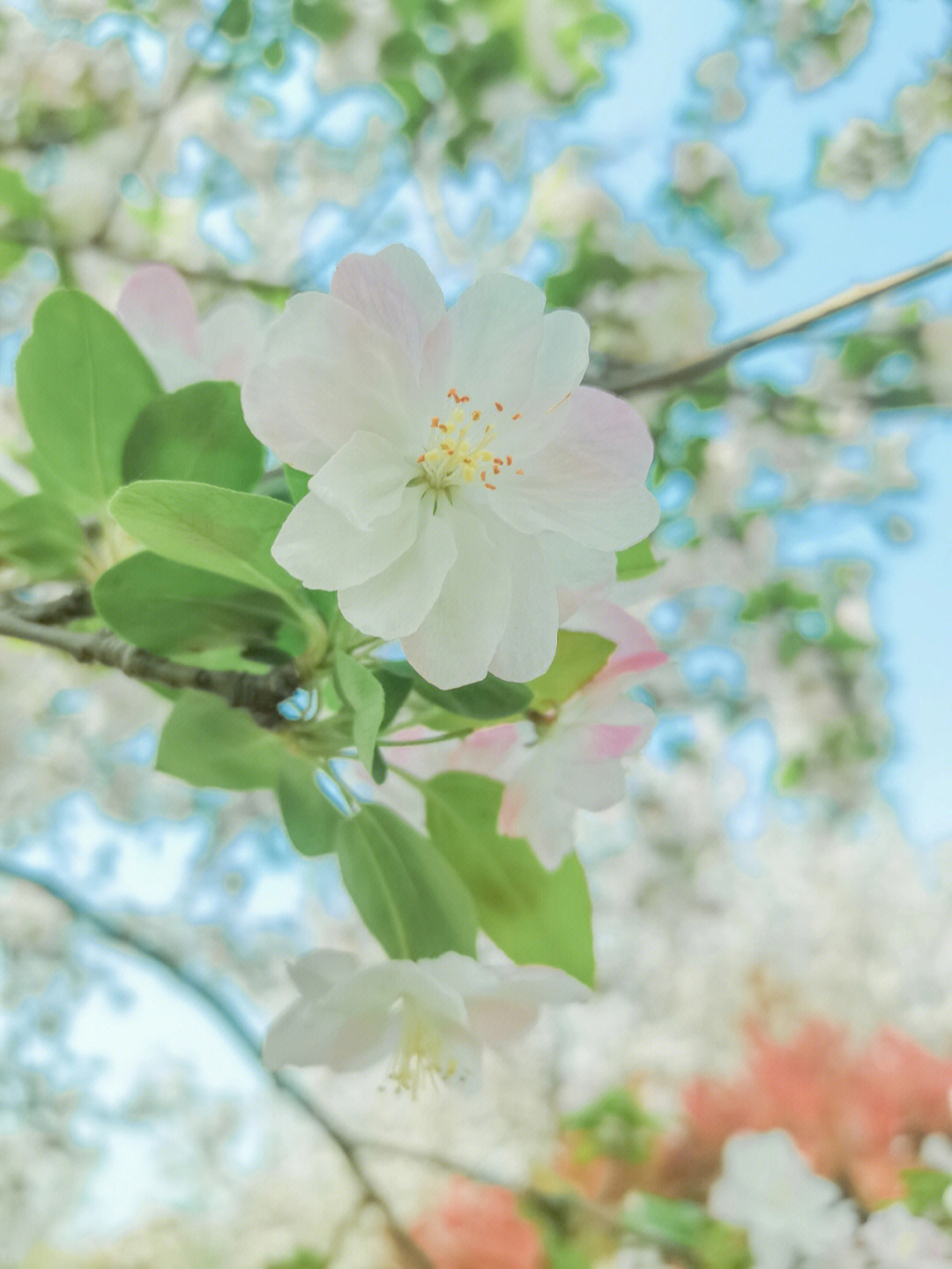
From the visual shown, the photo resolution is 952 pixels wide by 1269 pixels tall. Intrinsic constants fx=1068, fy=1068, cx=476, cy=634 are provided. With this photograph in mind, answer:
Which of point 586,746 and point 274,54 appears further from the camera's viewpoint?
point 274,54

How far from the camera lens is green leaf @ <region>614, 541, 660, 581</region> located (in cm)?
26

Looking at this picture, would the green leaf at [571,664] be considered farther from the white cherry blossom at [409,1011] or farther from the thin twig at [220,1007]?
the thin twig at [220,1007]

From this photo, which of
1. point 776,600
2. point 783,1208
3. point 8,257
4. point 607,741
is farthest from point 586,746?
point 776,600

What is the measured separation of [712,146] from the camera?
1.08 metres

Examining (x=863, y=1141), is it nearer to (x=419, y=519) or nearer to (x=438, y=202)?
(x=438, y=202)

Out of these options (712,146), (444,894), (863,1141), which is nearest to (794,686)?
(863,1141)

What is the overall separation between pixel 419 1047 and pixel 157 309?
206 mm

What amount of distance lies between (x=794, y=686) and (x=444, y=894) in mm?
1181

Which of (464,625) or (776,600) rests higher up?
(464,625)

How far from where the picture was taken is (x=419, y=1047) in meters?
0.25

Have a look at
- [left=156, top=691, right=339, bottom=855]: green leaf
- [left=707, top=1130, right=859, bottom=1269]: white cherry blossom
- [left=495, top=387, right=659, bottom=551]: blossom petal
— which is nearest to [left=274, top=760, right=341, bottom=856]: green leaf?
[left=156, top=691, right=339, bottom=855]: green leaf

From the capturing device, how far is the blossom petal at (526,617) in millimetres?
191

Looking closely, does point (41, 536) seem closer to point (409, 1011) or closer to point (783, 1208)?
point (409, 1011)

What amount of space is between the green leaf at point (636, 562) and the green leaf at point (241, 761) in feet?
0.30
